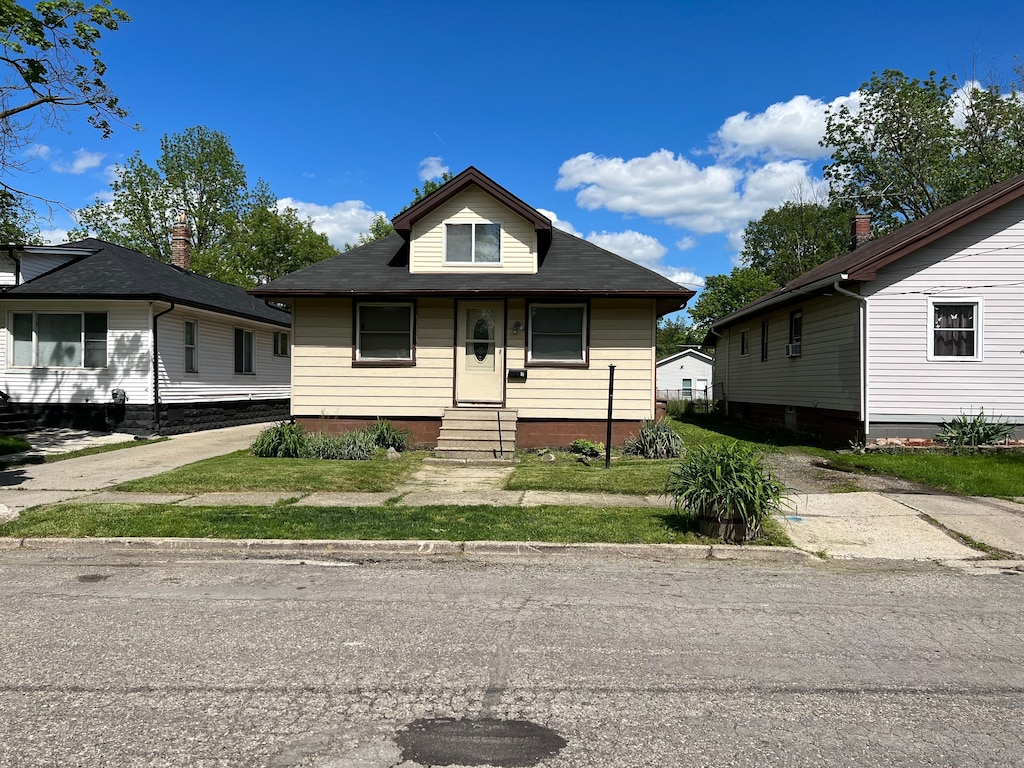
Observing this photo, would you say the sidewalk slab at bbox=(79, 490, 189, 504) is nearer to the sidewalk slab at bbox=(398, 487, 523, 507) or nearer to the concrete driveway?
the concrete driveway

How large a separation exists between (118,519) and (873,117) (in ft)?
130

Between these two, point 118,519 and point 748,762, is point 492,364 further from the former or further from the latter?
point 748,762

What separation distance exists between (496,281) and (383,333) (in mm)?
2734

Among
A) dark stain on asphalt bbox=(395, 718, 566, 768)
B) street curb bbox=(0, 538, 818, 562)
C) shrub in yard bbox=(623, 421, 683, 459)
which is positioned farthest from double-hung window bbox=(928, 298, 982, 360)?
dark stain on asphalt bbox=(395, 718, 566, 768)

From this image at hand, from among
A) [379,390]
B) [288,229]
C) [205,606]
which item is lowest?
[205,606]

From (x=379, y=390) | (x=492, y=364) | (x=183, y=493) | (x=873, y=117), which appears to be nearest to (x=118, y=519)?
(x=183, y=493)

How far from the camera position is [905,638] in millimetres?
4449

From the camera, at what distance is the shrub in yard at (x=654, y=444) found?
1298cm

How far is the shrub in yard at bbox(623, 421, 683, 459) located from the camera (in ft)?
42.6

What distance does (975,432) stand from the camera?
13.3m

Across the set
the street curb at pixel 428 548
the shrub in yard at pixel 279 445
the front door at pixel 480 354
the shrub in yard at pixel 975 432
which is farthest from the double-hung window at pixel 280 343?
the shrub in yard at pixel 975 432

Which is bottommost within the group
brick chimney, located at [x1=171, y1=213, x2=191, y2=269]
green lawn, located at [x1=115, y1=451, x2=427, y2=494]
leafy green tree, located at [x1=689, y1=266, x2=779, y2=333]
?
green lawn, located at [x1=115, y1=451, x2=427, y2=494]

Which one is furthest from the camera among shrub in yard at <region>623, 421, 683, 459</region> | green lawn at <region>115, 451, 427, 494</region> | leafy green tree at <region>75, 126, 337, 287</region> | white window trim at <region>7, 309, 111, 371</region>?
leafy green tree at <region>75, 126, 337, 287</region>

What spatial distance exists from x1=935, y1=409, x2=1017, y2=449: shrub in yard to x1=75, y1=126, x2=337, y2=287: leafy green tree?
137 feet
